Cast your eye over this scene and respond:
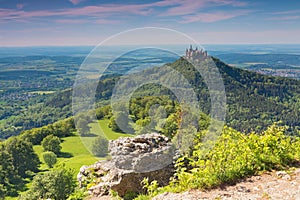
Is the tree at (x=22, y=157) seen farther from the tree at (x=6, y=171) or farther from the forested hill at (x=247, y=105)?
the forested hill at (x=247, y=105)

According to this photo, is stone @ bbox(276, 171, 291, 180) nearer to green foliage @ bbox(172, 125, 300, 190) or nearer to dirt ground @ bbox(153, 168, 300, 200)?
dirt ground @ bbox(153, 168, 300, 200)

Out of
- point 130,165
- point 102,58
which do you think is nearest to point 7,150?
point 102,58

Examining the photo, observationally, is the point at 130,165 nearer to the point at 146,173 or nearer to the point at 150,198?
the point at 146,173

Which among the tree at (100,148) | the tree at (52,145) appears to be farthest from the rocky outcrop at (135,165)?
the tree at (52,145)

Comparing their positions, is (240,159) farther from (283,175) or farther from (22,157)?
(22,157)

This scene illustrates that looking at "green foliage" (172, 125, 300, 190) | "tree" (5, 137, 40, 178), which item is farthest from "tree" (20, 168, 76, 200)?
"tree" (5, 137, 40, 178)

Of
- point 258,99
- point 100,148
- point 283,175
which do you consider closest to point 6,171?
point 100,148
